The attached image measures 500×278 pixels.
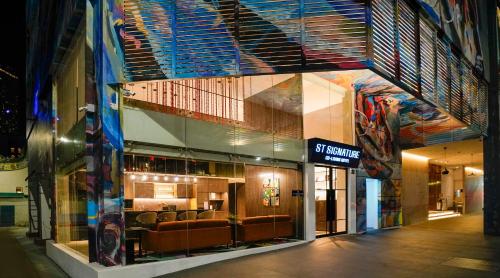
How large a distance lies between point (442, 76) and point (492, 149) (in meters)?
5.59

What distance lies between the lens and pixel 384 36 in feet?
31.8

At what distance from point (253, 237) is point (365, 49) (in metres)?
6.39

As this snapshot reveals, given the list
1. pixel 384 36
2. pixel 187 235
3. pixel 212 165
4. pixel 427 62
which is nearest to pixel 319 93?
pixel 427 62

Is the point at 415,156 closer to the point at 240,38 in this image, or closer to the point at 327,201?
the point at 327,201

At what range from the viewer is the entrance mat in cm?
969

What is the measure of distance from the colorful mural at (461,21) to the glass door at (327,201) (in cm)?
647

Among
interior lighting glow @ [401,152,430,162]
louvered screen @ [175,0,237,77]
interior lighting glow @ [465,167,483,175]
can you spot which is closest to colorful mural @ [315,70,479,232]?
interior lighting glow @ [401,152,430,162]

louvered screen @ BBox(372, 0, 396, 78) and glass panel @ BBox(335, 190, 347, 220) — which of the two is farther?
glass panel @ BBox(335, 190, 347, 220)

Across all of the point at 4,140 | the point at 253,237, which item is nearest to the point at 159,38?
the point at 253,237

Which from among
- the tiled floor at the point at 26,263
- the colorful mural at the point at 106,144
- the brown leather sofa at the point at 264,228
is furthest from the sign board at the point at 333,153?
the tiled floor at the point at 26,263

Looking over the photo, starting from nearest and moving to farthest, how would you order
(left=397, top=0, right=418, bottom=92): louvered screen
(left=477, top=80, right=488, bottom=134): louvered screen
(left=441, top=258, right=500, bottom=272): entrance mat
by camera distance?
(left=441, top=258, right=500, bottom=272): entrance mat, (left=397, top=0, right=418, bottom=92): louvered screen, (left=477, top=80, right=488, bottom=134): louvered screen

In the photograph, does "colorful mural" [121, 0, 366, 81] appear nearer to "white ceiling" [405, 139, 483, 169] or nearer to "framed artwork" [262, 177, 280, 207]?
"framed artwork" [262, 177, 280, 207]

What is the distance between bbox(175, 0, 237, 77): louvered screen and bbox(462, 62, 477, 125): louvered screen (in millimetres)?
11318

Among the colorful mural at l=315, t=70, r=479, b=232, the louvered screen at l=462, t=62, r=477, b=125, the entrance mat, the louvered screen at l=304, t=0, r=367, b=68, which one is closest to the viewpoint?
the louvered screen at l=304, t=0, r=367, b=68
